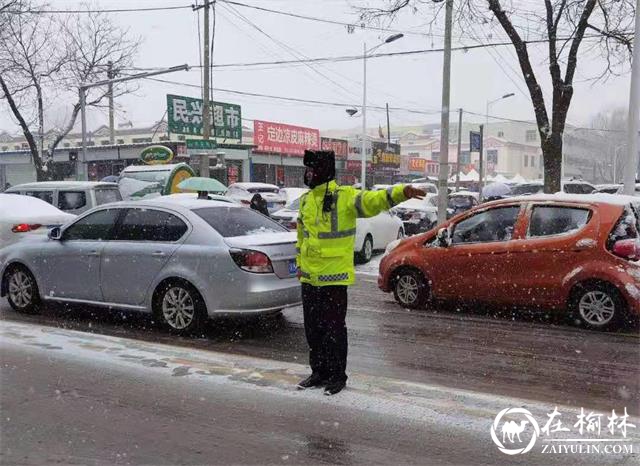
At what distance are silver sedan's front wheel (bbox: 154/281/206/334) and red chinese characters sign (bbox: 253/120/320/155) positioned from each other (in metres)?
31.0

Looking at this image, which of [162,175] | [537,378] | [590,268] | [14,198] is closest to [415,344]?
[537,378]

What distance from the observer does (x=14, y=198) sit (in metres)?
10.0

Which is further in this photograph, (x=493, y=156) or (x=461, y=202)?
(x=493, y=156)

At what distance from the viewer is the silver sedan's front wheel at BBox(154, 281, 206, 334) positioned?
6602mm

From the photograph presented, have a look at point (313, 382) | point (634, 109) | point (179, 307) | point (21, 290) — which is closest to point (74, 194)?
point (21, 290)

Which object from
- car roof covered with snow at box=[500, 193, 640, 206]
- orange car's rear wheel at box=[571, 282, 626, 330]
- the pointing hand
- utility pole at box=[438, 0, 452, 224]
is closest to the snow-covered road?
the pointing hand

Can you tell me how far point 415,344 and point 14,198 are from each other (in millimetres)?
6898

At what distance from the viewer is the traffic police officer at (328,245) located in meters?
4.71

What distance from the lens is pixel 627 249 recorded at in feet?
22.8

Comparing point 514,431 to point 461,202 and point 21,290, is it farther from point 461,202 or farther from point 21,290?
point 461,202

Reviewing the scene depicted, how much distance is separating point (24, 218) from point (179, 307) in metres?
3.99

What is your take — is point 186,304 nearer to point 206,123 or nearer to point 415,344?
point 415,344

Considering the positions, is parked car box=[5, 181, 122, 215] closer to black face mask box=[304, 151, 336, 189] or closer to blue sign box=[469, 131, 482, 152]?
black face mask box=[304, 151, 336, 189]

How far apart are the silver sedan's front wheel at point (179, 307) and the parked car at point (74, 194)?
6.72 m
